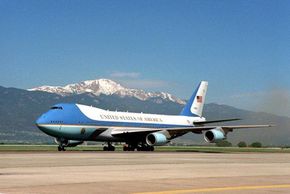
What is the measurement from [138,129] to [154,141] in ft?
14.1

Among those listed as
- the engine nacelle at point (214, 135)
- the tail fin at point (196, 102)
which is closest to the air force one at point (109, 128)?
the engine nacelle at point (214, 135)

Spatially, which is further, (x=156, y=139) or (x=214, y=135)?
(x=156, y=139)

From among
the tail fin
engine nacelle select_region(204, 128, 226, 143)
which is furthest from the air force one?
the tail fin

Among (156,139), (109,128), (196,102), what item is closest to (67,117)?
(109,128)

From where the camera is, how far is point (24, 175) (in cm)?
2439

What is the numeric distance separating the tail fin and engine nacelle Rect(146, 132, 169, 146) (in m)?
15.3

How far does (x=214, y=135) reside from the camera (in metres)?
65.3

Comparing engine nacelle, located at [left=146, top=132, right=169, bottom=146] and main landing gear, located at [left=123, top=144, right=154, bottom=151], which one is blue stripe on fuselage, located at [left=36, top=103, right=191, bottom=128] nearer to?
engine nacelle, located at [left=146, top=132, right=169, bottom=146]

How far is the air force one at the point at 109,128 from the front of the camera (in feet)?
206

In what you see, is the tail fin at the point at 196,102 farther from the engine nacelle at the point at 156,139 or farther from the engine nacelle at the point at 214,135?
the engine nacelle at the point at 214,135

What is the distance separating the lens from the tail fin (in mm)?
81875

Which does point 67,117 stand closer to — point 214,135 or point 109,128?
point 109,128

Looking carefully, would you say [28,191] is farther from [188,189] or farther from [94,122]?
[94,122]

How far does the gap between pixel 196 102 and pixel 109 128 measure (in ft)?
65.5
